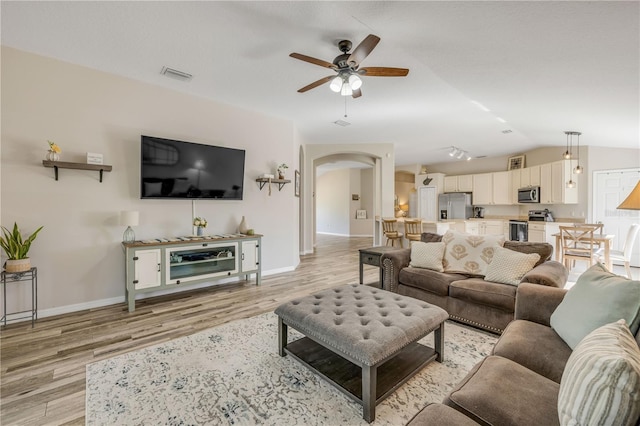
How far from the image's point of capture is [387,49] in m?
2.82

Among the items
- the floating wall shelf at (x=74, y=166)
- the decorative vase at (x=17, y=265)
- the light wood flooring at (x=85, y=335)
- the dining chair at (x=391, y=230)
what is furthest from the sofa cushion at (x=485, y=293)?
the decorative vase at (x=17, y=265)

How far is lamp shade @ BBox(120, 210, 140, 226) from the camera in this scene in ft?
10.7

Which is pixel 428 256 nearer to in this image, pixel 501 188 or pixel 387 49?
pixel 387 49

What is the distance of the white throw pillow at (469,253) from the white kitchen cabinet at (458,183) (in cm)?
597

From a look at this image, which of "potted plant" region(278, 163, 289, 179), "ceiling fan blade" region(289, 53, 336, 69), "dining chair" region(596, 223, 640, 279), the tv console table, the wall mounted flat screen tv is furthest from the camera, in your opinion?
"potted plant" region(278, 163, 289, 179)

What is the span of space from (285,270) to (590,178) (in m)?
6.73

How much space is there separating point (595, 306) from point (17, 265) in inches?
179

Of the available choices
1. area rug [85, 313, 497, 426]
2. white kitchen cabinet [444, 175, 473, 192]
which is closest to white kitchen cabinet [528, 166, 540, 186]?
white kitchen cabinet [444, 175, 473, 192]

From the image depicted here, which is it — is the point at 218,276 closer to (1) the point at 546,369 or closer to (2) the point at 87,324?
(2) the point at 87,324

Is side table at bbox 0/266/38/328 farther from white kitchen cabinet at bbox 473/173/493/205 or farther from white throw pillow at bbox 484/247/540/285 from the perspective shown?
white kitchen cabinet at bbox 473/173/493/205

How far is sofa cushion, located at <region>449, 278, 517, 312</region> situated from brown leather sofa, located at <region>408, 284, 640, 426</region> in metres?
0.79

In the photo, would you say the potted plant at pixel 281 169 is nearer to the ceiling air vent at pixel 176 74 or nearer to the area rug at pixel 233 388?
the ceiling air vent at pixel 176 74

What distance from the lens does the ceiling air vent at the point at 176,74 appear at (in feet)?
11.0

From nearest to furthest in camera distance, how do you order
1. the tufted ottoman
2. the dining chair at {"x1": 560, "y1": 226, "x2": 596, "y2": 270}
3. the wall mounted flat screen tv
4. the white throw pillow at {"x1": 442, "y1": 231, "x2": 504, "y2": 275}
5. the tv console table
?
the tufted ottoman → the white throw pillow at {"x1": 442, "y1": 231, "x2": 504, "y2": 275} → the tv console table → the wall mounted flat screen tv → the dining chair at {"x1": 560, "y1": 226, "x2": 596, "y2": 270}
